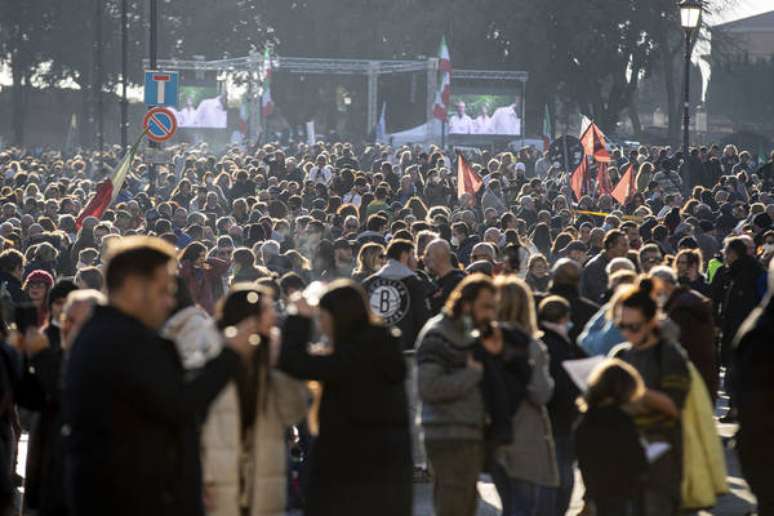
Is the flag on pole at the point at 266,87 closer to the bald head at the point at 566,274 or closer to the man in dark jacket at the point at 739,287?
the man in dark jacket at the point at 739,287

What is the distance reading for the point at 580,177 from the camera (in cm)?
3031

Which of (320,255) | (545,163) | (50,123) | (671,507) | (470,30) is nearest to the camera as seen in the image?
(671,507)

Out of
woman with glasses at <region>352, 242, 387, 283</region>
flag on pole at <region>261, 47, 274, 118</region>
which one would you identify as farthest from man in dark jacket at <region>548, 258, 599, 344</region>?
flag on pole at <region>261, 47, 274, 118</region>

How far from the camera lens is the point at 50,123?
95.5m

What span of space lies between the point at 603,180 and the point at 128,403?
2430 cm

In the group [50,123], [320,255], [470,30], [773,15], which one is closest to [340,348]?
[320,255]

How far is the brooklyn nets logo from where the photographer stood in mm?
12852

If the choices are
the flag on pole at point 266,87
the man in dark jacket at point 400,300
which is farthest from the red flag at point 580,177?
the flag on pole at point 266,87

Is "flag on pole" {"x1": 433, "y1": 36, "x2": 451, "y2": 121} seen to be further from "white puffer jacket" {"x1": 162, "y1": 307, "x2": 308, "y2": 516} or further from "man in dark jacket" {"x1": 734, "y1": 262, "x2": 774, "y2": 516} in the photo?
"white puffer jacket" {"x1": 162, "y1": 307, "x2": 308, "y2": 516}

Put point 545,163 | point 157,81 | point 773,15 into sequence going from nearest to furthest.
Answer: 1. point 157,81
2. point 545,163
3. point 773,15

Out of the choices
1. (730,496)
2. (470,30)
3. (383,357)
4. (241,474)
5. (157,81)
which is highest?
(470,30)

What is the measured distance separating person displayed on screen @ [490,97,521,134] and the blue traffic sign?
116ft

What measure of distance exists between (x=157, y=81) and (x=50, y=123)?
68.4 metres

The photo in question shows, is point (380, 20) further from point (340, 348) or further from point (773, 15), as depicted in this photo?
point (773, 15)
